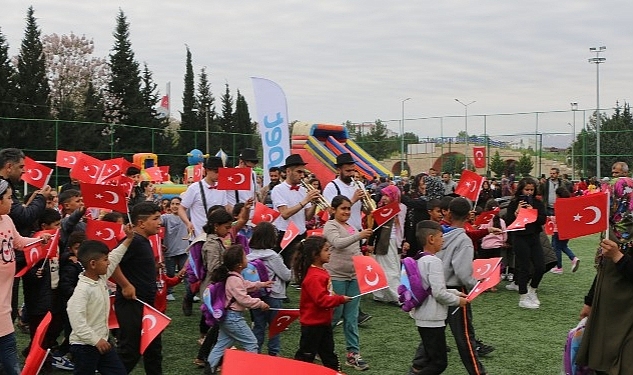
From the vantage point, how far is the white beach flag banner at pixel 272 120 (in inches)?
513

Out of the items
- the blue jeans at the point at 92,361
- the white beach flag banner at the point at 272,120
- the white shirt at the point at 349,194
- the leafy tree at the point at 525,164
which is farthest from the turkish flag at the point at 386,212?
the leafy tree at the point at 525,164

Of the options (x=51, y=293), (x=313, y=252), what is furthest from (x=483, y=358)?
(x=51, y=293)

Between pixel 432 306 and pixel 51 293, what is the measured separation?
3.26m

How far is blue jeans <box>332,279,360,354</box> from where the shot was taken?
6.26 m

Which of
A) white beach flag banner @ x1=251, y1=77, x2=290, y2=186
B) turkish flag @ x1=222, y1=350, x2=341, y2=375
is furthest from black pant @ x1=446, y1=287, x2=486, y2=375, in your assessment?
white beach flag banner @ x1=251, y1=77, x2=290, y2=186

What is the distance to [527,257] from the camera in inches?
357

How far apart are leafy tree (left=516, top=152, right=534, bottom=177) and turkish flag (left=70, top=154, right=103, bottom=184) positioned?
81.7ft

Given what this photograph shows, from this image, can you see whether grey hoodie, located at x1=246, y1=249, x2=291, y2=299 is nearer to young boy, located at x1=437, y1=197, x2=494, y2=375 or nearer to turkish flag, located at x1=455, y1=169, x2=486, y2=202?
young boy, located at x1=437, y1=197, x2=494, y2=375

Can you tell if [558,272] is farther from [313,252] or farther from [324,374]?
[324,374]

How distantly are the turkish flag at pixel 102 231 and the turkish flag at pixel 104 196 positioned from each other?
0.26m

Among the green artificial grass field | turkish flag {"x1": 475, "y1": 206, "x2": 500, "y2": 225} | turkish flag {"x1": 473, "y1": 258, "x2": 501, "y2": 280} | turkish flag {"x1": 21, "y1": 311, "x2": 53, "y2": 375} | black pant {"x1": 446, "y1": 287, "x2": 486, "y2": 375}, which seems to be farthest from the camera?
turkish flag {"x1": 475, "y1": 206, "x2": 500, "y2": 225}

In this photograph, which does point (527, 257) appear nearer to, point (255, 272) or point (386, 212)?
point (386, 212)

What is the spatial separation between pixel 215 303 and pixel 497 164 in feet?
91.9

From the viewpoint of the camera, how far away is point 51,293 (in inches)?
235
